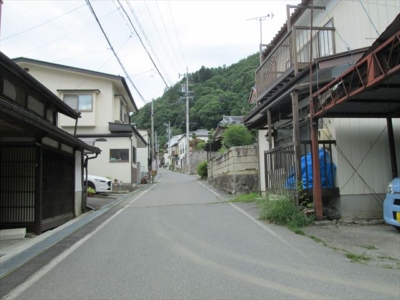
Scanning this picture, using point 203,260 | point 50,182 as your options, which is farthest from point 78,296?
point 50,182

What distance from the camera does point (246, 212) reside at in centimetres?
1072

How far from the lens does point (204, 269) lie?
5148mm

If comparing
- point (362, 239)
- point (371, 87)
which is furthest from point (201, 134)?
point (371, 87)

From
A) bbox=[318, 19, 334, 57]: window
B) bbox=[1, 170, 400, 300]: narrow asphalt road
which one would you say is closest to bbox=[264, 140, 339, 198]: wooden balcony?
bbox=[1, 170, 400, 300]: narrow asphalt road

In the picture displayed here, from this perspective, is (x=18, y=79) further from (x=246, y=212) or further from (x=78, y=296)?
(x=246, y=212)

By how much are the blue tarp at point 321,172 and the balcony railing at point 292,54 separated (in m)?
3.17

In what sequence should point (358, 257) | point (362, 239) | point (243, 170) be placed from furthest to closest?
point (243, 170), point (362, 239), point (358, 257)

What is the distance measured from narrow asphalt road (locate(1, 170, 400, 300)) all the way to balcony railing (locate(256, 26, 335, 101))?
5969 mm

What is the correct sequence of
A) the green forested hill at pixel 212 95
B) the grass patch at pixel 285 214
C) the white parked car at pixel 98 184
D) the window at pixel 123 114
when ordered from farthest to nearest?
1. the green forested hill at pixel 212 95
2. the window at pixel 123 114
3. the white parked car at pixel 98 184
4. the grass patch at pixel 285 214

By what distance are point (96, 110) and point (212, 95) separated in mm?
28829

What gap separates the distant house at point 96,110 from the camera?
2189 cm

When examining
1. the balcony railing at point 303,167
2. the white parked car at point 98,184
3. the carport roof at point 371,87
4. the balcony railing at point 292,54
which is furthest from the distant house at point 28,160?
the white parked car at point 98,184

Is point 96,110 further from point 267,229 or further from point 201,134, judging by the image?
point 201,134

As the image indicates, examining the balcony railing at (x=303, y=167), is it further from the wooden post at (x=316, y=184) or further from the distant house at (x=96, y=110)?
the distant house at (x=96, y=110)
